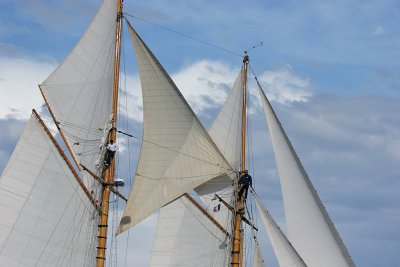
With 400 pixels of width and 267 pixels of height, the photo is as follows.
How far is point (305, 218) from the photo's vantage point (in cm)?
9238

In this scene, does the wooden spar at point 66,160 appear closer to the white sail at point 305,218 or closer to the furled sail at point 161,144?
the furled sail at point 161,144

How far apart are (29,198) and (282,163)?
62.8ft

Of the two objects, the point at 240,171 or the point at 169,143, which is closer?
the point at 169,143

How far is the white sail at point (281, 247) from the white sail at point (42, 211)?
43.3 feet

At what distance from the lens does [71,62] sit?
91500mm

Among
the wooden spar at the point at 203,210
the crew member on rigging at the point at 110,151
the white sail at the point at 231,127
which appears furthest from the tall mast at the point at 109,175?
the white sail at the point at 231,127

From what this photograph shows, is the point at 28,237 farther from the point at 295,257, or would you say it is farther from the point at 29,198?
the point at 295,257

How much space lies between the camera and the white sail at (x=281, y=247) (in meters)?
90.8

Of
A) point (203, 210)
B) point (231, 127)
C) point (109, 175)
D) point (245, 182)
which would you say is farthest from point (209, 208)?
point (109, 175)

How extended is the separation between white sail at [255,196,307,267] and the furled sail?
7227 millimetres

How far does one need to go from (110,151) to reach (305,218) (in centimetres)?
1534

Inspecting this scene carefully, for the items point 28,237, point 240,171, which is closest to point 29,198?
point 28,237

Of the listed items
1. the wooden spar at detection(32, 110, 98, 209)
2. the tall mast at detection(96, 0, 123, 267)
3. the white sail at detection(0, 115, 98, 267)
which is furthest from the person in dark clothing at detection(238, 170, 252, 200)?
the white sail at detection(0, 115, 98, 267)

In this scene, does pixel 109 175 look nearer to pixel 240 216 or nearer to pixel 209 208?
pixel 209 208
